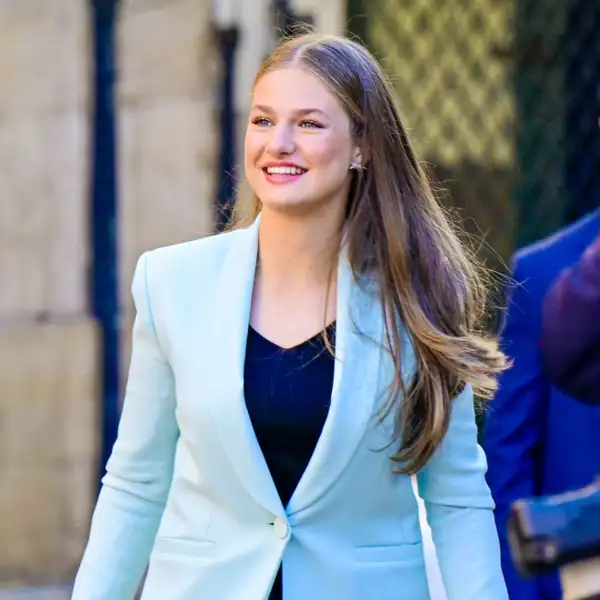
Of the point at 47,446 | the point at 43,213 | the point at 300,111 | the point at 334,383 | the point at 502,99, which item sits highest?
the point at 300,111

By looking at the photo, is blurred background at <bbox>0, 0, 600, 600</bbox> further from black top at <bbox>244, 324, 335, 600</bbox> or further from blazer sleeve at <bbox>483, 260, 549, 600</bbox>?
black top at <bbox>244, 324, 335, 600</bbox>

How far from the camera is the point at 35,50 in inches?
255

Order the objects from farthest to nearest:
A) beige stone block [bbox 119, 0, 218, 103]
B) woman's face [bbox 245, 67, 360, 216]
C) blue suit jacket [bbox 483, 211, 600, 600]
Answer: beige stone block [bbox 119, 0, 218, 103] → blue suit jacket [bbox 483, 211, 600, 600] → woman's face [bbox 245, 67, 360, 216]

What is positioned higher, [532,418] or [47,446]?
[532,418]

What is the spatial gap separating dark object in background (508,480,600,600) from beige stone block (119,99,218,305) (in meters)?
5.12

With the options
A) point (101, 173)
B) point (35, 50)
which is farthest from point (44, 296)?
point (35, 50)

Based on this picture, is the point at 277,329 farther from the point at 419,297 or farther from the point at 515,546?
the point at 515,546

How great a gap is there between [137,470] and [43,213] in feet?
12.2

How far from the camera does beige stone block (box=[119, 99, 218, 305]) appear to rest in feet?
21.3

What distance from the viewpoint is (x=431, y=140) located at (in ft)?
23.3

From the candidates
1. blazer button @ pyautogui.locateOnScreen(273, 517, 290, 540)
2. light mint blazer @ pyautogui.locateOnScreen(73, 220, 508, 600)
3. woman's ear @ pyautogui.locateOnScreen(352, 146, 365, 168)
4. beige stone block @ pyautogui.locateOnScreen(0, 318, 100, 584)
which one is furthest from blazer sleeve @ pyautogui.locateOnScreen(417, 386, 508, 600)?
beige stone block @ pyautogui.locateOnScreen(0, 318, 100, 584)

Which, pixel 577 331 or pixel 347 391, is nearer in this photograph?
pixel 577 331

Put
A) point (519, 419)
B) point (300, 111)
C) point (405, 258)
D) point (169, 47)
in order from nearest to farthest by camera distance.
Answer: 1. point (300, 111)
2. point (405, 258)
3. point (519, 419)
4. point (169, 47)

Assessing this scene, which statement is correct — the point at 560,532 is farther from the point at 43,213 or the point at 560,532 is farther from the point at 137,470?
the point at 43,213
